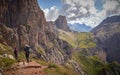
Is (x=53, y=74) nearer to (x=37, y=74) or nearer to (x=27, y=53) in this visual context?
Answer: (x=37, y=74)

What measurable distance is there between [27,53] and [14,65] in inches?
201

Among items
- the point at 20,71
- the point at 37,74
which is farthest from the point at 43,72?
the point at 20,71

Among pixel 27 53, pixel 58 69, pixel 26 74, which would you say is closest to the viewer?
pixel 26 74

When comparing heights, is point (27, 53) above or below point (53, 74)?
above

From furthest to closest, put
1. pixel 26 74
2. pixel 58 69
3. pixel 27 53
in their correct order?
1. pixel 27 53
2. pixel 58 69
3. pixel 26 74

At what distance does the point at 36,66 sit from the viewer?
34375 millimetres

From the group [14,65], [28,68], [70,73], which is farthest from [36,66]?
[70,73]

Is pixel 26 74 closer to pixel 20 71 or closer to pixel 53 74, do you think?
pixel 20 71

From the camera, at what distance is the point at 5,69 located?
32.4 meters

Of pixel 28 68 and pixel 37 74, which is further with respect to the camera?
pixel 28 68

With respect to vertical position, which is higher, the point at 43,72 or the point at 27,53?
the point at 27,53

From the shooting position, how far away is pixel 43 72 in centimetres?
3206

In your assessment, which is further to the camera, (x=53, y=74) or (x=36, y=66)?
(x=36, y=66)

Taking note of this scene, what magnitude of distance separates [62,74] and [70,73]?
181cm
